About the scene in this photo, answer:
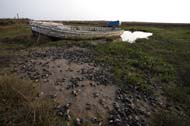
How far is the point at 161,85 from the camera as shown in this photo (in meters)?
9.49

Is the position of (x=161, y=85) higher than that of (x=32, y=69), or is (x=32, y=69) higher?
(x=32, y=69)

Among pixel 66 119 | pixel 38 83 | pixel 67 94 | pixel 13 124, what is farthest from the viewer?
pixel 38 83

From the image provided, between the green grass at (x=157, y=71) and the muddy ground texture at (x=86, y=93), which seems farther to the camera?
the green grass at (x=157, y=71)

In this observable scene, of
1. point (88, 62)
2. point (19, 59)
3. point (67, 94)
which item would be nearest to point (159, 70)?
point (88, 62)

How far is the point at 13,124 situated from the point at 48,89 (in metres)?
2.38

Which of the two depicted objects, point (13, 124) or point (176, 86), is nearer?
point (13, 124)

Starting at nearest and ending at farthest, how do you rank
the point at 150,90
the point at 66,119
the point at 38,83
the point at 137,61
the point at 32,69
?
the point at 66,119
the point at 38,83
the point at 150,90
the point at 32,69
the point at 137,61

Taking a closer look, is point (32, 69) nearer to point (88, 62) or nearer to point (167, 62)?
point (88, 62)

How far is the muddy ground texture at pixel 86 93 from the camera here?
21.0ft

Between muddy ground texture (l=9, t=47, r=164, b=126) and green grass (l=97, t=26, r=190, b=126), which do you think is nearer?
muddy ground texture (l=9, t=47, r=164, b=126)

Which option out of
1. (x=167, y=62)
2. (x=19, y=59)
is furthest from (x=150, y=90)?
(x=19, y=59)

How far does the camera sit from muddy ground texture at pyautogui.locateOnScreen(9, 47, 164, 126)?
641cm

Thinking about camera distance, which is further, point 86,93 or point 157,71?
point 157,71

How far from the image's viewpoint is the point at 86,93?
→ 7598 mm
